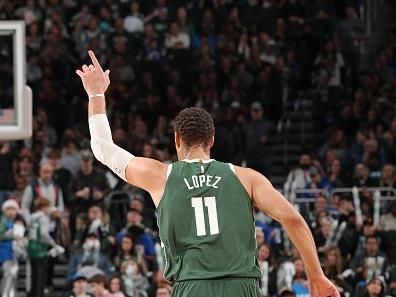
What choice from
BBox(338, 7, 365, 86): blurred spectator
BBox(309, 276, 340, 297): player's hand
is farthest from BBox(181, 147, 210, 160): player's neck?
BBox(338, 7, 365, 86): blurred spectator

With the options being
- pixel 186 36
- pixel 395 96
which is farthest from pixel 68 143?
pixel 395 96

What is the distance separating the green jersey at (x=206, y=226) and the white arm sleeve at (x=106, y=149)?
11.2 inches

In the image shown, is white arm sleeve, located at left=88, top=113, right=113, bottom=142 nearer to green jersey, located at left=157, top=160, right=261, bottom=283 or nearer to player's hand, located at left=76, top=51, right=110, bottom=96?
player's hand, located at left=76, top=51, right=110, bottom=96

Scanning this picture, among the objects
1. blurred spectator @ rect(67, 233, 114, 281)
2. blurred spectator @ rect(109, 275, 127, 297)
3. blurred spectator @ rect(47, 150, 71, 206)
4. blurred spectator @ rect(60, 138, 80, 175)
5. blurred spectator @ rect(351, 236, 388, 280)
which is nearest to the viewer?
blurred spectator @ rect(109, 275, 127, 297)

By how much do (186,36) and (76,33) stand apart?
6.77 ft

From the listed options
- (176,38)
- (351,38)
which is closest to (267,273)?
(176,38)

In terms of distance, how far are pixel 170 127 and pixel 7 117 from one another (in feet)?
36.0

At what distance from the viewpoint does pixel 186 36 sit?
23453mm

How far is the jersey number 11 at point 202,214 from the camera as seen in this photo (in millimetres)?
6109

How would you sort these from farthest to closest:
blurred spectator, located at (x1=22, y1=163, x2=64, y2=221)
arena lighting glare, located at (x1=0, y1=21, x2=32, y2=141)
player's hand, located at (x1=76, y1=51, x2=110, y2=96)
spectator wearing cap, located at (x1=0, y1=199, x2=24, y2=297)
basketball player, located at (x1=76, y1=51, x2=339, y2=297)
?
1. blurred spectator, located at (x1=22, y1=163, x2=64, y2=221)
2. spectator wearing cap, located at (x1=0, y1=199, x2=24, y2=297)
3. arena lighting glare, located at (x1=0, y1=21, x2=32, y2=141)
4. player's hand, located at (x1=76, y1=51, x2=110, y2=96)
5. basketball player, located at (x1=76, y1=51, x2=339, y2=297)

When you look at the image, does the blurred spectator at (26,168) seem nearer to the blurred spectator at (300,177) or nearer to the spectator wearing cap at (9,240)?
the spectator wearing cap at (9,240)

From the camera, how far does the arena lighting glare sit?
1092 cm

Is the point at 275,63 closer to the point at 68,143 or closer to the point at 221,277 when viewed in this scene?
the point at 68,143

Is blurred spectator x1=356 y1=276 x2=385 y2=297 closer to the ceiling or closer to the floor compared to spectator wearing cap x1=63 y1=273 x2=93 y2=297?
closer to the floor
